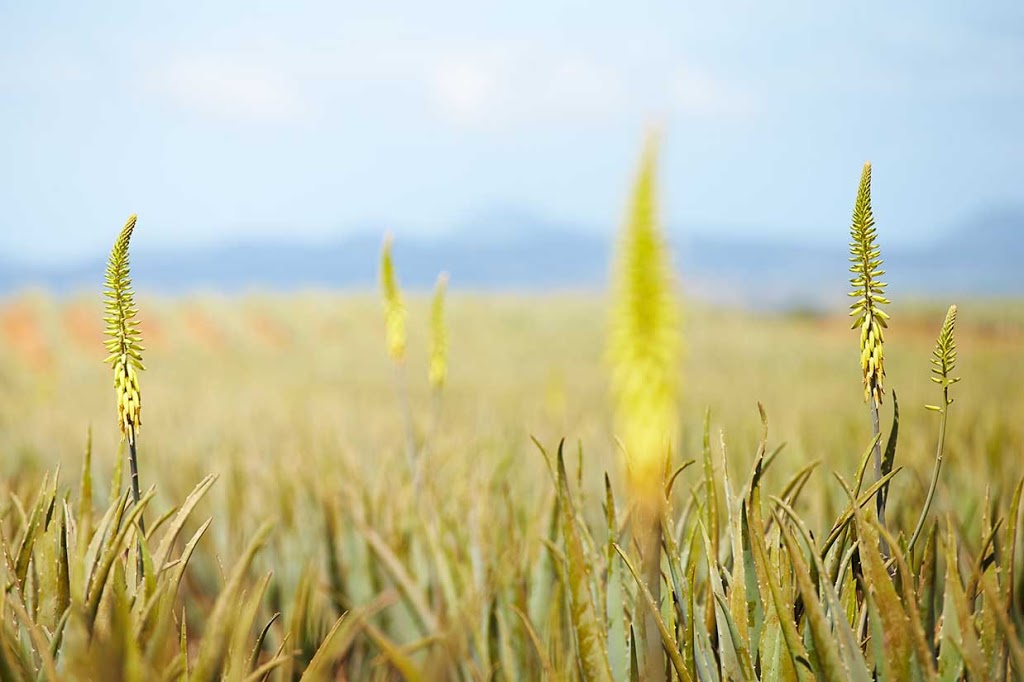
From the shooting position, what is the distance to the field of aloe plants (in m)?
0.88

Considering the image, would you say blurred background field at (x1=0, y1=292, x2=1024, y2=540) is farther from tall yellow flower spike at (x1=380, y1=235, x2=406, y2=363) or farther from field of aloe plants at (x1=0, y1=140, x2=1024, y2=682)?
tall yellow flower spike at (x1=380, y1=235, x2=406, y2=363)

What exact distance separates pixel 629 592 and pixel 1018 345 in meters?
13.7

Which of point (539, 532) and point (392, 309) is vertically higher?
point (392, 309)

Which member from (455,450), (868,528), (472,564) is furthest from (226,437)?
(868,528)

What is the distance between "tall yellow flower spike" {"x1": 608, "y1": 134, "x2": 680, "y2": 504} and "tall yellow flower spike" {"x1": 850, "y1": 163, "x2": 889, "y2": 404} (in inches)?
13.8

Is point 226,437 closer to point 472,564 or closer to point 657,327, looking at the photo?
point 472,564

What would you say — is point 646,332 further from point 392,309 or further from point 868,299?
point 392,309

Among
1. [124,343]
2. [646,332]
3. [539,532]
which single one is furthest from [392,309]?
[646,332]

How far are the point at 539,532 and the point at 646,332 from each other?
141 cm

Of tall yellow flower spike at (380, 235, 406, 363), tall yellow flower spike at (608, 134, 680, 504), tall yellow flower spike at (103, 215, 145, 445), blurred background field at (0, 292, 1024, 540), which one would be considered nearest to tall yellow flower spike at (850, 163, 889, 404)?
blurred background field at (0, 292, 1024, 540)

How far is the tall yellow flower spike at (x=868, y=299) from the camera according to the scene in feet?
3.28

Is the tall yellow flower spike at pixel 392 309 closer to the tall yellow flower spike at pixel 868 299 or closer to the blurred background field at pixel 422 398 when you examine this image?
the blurred background field at pixel 422 398

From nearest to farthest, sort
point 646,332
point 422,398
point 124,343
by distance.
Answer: point 646,332 → point 124,343 → point 422,398

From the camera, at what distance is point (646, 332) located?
0.75 metres
